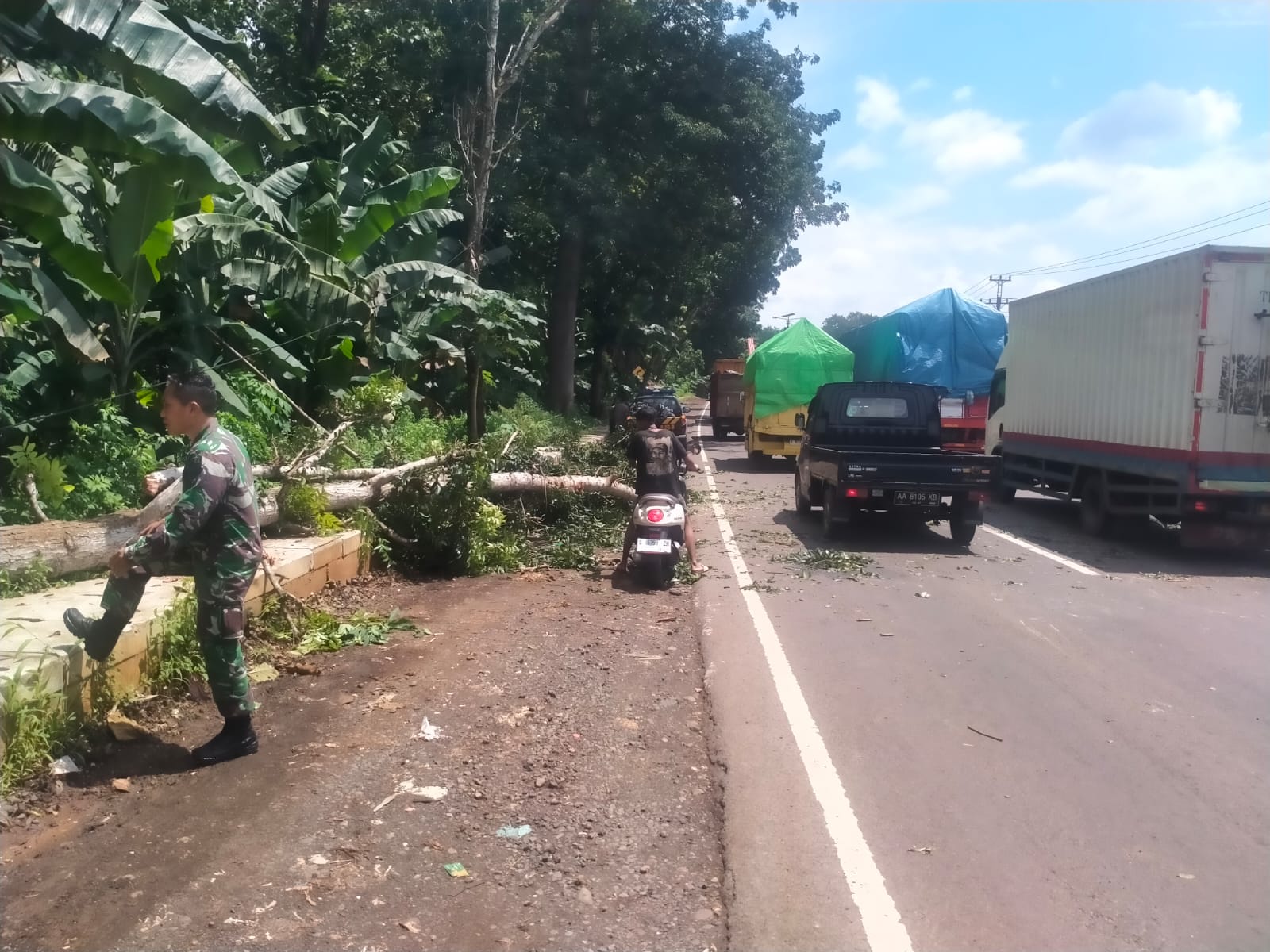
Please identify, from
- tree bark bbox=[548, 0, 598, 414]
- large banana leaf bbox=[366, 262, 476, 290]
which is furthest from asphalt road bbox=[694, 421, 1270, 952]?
tree bark bbox=[548, 0, 598, 414]

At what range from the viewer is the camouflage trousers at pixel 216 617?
5191 mm

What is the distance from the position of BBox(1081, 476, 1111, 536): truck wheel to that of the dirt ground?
9.12m

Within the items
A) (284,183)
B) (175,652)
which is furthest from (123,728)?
(284,183)

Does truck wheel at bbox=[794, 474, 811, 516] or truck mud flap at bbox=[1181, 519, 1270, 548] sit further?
truck wheel at bbox=[794, 474, 811, 516]

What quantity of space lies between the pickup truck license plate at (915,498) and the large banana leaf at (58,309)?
874cm

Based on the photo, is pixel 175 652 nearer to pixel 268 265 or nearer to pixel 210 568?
pixel 210 568

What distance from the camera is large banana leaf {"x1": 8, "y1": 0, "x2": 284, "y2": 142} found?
7.20 metres

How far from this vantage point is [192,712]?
594 centimetres

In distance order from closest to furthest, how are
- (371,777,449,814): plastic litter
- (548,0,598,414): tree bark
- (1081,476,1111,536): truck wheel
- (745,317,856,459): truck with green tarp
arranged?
(371,777,449,814): plastic litter
(1081,476,1111,536): truck wheel
(745,317,856,459): truck with green tarp
(548,0,598,414): tree bark

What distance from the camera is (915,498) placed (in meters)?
12.7

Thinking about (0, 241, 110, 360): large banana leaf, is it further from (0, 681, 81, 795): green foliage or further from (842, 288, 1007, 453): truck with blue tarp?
(842, 288, 1007, 453): truck with blue tarp

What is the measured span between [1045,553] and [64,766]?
37.0 feet

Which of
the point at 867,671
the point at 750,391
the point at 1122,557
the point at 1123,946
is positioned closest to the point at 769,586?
the point at 867,671

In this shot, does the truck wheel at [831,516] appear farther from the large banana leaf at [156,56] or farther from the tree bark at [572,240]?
the tree bark at [572,240]
